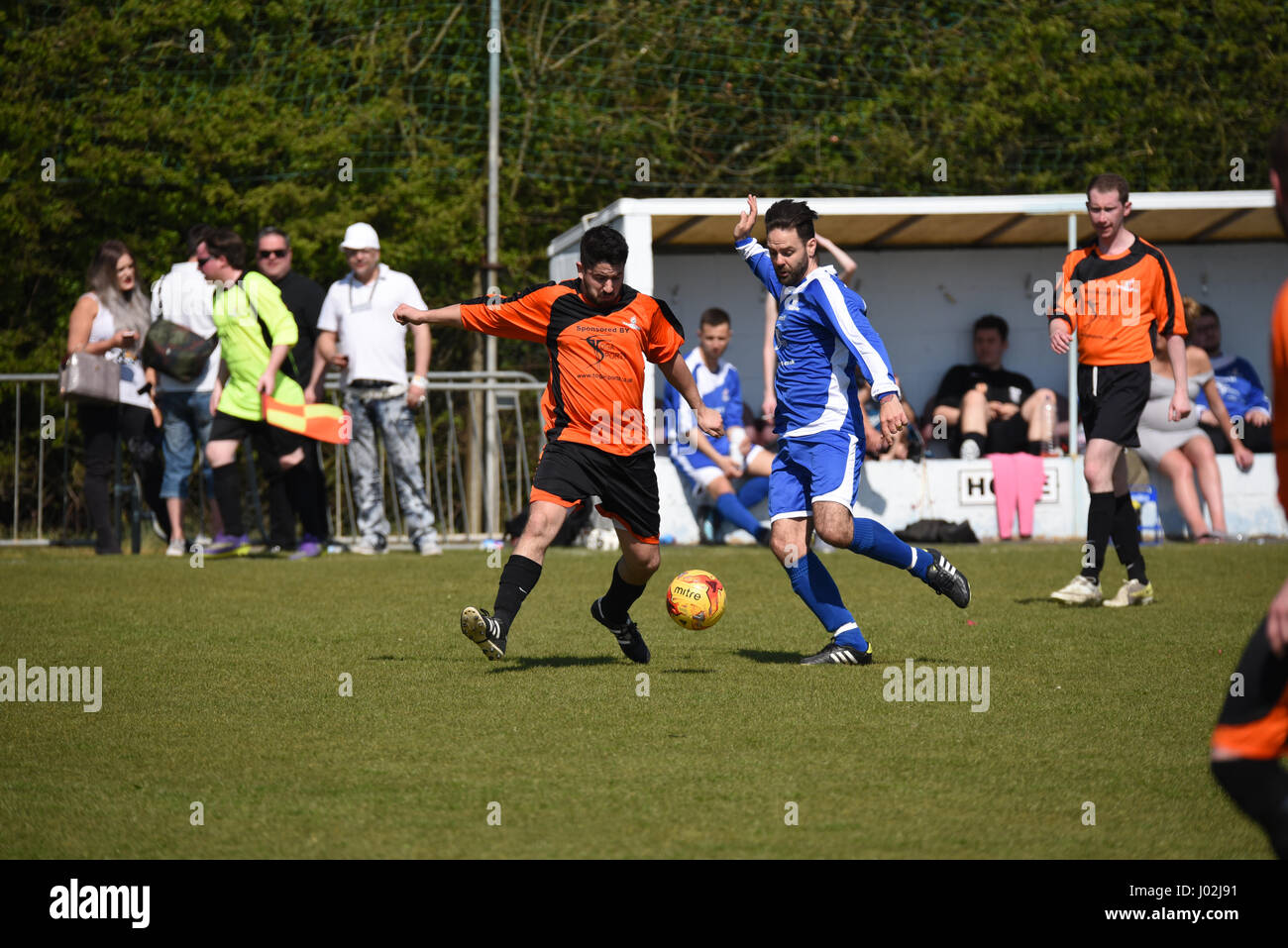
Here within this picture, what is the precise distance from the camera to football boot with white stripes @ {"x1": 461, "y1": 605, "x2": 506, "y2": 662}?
6.46 meters

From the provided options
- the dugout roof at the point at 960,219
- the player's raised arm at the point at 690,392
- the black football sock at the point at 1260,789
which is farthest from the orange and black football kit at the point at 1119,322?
the black football sock at the point at 1260,789

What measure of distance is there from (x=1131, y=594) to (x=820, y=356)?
312 cm

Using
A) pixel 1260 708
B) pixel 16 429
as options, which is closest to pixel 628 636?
pixel 1260 708

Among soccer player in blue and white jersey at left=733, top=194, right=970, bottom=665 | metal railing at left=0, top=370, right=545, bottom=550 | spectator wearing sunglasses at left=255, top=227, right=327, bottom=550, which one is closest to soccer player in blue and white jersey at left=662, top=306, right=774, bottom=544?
metal railing at left=0, top=370, right=545, bottom=550

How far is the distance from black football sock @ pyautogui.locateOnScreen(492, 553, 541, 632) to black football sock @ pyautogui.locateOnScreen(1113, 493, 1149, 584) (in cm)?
397

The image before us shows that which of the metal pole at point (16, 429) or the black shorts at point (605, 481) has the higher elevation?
the metal pole at point (16, 429)

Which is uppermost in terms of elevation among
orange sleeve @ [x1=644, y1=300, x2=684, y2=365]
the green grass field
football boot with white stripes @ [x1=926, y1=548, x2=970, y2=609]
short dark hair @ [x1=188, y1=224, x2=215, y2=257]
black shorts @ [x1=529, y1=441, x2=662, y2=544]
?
short dark hair @ [x1=188, y1=224, x2=215, y2=257]

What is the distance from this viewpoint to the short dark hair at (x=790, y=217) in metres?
6.91

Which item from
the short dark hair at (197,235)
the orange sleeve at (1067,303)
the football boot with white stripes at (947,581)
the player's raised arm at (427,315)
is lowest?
the football boot with white stripes at (947,581)

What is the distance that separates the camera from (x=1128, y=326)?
916 centimetres

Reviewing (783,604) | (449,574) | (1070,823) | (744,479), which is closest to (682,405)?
(744,479)

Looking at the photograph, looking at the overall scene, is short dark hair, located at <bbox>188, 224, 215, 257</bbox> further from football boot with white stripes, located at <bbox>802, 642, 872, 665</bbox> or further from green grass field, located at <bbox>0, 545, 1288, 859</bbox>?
football boot with white stripes, located at <bbox>802, 642, 872, 665</bbox>

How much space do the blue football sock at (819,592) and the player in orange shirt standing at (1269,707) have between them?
12.5 feet

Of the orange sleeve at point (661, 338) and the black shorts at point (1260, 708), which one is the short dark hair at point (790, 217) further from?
the black shorts at point (1260, 708)
